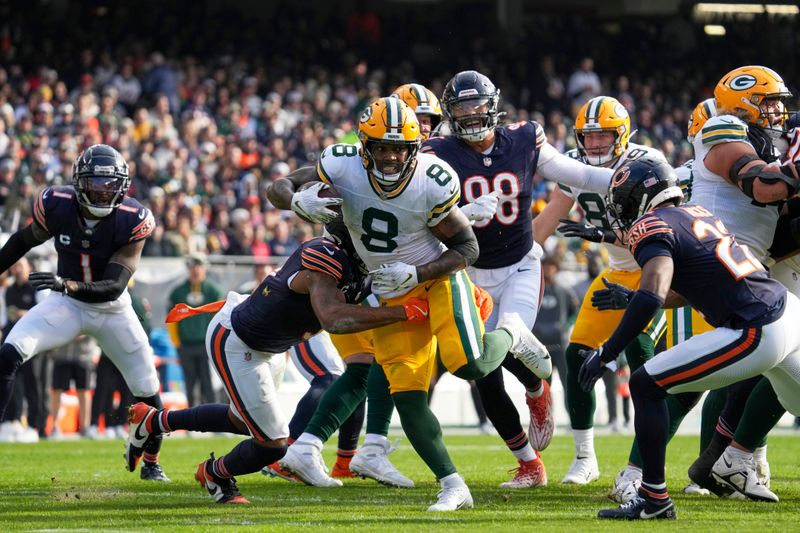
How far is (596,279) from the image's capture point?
763 cm

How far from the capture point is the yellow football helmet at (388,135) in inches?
232

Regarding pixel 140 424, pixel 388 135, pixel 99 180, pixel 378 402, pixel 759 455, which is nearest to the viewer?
pixel 388 135

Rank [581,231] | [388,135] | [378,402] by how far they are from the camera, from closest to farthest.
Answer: [388,135] → [581,231] → [378,402]

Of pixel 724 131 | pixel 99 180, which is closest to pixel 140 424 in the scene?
pixel 99 180

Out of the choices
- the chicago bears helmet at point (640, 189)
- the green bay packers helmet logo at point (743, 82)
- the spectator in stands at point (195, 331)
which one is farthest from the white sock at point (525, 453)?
the spectator in stands at point (195, 331)

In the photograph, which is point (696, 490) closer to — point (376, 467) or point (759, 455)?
point (759, 455)

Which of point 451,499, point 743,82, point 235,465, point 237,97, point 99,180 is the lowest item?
point 451,499

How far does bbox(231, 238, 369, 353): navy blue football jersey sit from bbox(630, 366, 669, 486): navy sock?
1.58 metres

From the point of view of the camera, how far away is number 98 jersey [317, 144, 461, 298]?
236 inches

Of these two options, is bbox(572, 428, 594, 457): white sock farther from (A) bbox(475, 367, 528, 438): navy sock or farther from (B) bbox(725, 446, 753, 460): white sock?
(B) bbox(725, 446, 753, 460): white sock

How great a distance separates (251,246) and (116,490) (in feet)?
25.1

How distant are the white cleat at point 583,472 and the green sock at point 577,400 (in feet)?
0.64

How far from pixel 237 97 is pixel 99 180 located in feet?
38.8

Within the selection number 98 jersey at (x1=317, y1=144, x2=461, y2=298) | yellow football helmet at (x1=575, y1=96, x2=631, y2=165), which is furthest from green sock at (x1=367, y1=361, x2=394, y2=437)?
yellow football helmet at (x1=575, y1=96, x2=631, y2=165)
